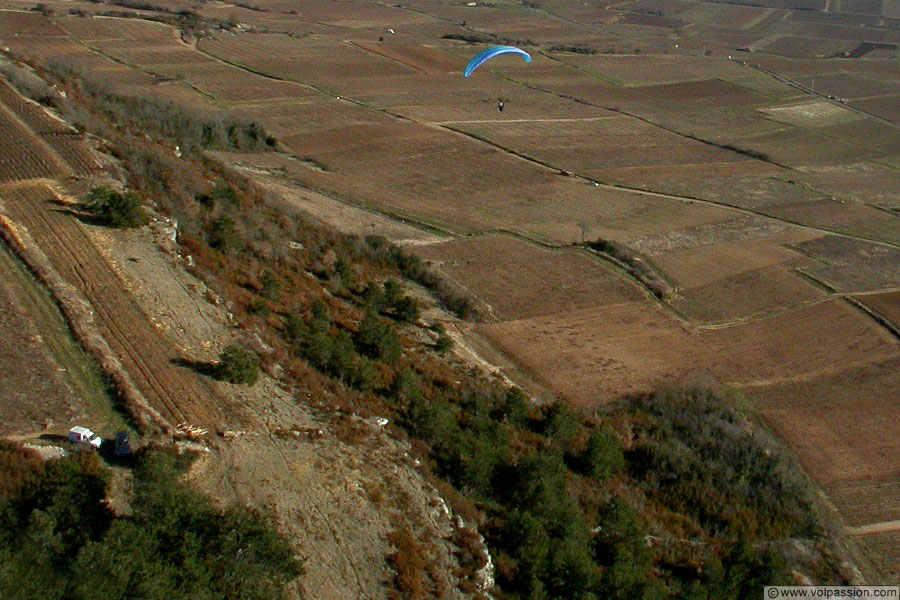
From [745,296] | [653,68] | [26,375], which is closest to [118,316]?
[26,375]

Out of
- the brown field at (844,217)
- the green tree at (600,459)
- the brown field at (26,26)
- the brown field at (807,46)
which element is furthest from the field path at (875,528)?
the brown field at (807,46)

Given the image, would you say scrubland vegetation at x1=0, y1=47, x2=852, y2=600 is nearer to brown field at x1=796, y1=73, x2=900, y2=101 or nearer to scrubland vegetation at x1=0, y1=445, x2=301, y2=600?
scrubland vegetation at x1=0, y1=445, x2=301, y2=600

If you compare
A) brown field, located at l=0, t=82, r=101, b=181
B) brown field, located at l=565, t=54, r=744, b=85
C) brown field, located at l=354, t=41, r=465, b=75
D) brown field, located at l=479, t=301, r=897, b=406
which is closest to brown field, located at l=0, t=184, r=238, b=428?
brown field, located at l=0, t=82, r=101, b=181

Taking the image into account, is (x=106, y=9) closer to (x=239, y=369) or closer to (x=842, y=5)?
(x=239, y=369)

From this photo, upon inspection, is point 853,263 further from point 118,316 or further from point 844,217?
point 118,316

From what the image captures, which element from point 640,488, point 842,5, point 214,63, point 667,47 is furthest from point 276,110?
point 842,5

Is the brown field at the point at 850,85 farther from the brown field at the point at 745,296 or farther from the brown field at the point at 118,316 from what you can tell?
the brown field at the point at 118,316
